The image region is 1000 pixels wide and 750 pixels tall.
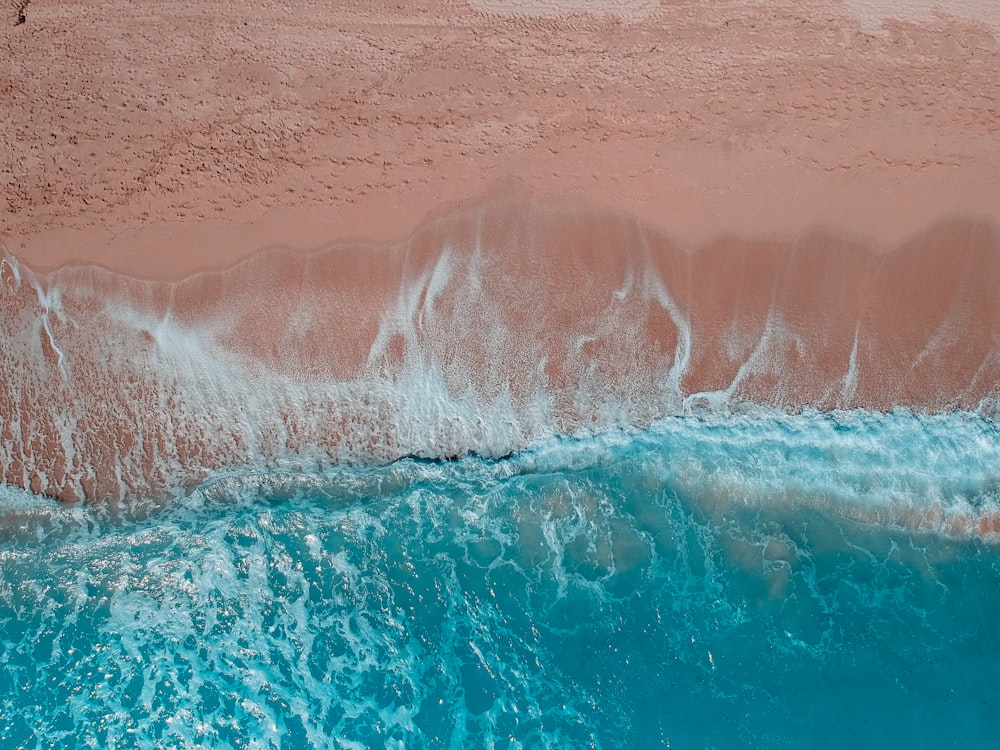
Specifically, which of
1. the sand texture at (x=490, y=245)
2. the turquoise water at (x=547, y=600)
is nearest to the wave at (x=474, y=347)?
the sand texture at (x=490, y=245)

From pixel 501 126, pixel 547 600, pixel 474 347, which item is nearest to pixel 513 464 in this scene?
pixel 474 347

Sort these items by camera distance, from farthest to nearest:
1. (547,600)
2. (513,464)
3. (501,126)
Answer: (501,126) < (513,464) < (547,600)

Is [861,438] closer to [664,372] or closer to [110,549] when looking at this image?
[664,372]

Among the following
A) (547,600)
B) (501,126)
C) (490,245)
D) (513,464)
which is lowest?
(547,600)

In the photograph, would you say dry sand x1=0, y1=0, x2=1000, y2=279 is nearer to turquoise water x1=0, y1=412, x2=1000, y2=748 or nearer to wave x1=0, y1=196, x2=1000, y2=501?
wave x1=0, y1=196, x2=1000, y2=501

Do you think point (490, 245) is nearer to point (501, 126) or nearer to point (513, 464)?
point (501, 126)

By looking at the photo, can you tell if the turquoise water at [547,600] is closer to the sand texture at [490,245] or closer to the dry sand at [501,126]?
the sand texture at [490,245]

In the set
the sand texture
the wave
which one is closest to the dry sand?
the sand texture
